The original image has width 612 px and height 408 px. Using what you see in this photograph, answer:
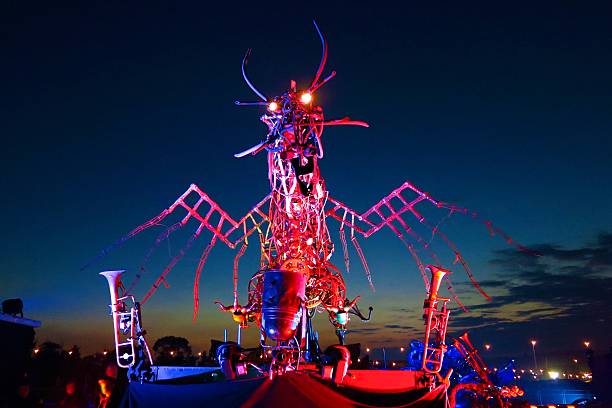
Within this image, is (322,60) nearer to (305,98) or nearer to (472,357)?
(305,98)

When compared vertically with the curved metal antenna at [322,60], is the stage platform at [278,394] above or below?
below

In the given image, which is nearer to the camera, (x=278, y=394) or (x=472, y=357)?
(x=278, y=394)

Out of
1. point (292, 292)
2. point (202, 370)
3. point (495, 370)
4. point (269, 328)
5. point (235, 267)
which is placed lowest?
point (495, 370)

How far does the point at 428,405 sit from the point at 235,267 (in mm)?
6122

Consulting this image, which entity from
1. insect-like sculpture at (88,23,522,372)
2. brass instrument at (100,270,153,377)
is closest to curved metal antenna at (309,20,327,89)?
insect-like sculpture at (88,23,522,372)

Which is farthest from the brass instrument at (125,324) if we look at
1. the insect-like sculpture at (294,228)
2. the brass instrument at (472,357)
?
the brass instrument at (472,357)

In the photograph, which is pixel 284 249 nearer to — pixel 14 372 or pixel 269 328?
pixel 269 328

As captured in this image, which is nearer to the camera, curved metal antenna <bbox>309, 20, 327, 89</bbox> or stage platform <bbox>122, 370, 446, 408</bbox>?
stage platform <bbox>122, 370, 446, 408</bbox>

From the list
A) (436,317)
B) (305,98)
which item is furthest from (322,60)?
(436,317)

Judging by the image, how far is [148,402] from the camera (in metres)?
4.69

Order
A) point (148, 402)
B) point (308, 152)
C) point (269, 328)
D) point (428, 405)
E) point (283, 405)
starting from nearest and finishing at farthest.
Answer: point (283, 405) < point (148, 402) < point (428, 405) < point (269, 328) < point (308, 152)

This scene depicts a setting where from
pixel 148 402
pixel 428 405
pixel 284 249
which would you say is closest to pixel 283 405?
pixel 148 402

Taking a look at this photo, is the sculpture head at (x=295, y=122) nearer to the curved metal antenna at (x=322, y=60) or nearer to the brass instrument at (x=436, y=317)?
the curved metal antenna at (x=322, y=60)

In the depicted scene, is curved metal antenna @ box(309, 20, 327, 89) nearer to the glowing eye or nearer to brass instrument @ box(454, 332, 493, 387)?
the glowing eye
